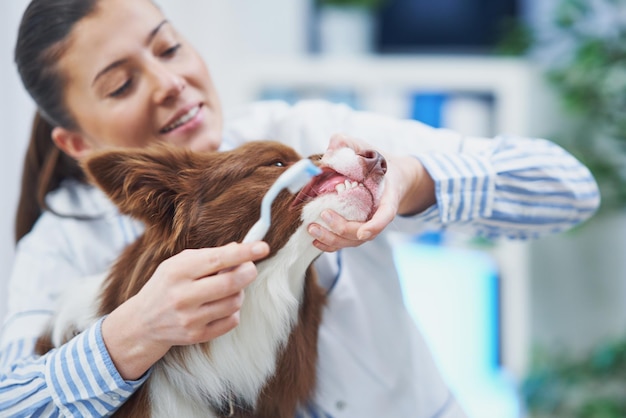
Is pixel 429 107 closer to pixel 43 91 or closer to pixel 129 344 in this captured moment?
pixel 43 91

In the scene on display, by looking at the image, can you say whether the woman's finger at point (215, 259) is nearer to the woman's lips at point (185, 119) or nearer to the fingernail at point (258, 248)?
the fingernail at point (258, 248)

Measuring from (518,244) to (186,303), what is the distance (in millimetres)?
1841

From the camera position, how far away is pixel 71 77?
1047mm

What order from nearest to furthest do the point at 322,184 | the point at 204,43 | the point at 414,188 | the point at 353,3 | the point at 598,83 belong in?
the point at 322,184, the point at 414,188, the point at 598,83, the point at 204,43, the point at 353,3

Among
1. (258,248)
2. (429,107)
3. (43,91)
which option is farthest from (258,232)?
(429,107)

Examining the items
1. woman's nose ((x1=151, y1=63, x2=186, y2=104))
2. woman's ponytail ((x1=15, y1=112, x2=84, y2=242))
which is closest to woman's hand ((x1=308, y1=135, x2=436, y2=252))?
woman's nose ((x1=151, y1=63, x2=186, y2=104))

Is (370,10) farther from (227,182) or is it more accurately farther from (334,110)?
(227,182)

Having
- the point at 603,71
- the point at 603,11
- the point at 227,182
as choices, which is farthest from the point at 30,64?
the point at 603,11

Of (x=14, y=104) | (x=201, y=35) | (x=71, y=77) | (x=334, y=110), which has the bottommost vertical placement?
(x=201, y=35)

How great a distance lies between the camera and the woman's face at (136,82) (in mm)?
1006

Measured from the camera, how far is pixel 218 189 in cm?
88

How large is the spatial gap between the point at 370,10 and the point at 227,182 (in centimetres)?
225

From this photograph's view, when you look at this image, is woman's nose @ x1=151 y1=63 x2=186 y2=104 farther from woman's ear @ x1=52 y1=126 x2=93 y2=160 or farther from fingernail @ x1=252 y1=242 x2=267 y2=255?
fingernail @ x1=252 y1=242 x2=267 y2=255

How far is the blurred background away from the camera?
88.9 inches
